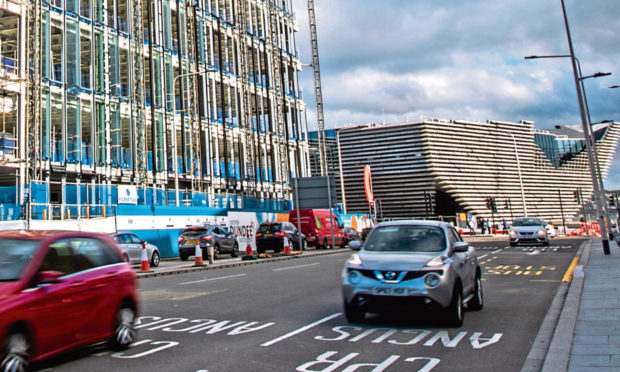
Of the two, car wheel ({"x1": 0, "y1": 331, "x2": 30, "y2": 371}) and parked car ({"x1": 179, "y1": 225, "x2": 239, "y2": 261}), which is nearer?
car wheel ({"x1": 0, "y1": 331, "x2": 30, "y2": 371})

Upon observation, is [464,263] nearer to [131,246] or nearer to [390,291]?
[390,291]

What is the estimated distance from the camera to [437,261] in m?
7.70

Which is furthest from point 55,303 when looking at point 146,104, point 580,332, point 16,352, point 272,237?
point 146,104

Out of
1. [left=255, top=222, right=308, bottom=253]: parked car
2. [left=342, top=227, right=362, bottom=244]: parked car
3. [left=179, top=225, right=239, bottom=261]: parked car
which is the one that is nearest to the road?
[left=179, top=225, right=239, bottom=261]: parked car

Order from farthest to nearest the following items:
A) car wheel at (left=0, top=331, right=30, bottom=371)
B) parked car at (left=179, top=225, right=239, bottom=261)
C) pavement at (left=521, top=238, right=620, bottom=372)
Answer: parked car at (left=179, top=225, right=239, bottom=261) < pavement at (left=521, top=238, right=620, bottom=372) < car wheel at (left=0, top=331, right=30, bottom=371)

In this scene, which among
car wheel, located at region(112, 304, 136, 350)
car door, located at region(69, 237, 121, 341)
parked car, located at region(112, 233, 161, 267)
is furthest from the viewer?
parked car, located at region(112, 233, 161, 267)

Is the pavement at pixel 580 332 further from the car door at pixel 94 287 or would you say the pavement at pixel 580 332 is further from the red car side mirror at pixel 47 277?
the red car side mirror at pixel 47 277

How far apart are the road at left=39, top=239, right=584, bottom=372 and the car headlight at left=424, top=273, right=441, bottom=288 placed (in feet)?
2.21

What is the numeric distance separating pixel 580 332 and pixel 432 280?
1.90 metres

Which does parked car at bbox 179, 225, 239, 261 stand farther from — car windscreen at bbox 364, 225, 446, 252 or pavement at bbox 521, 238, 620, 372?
car windscreen at bbox 364, 225, 446, 252

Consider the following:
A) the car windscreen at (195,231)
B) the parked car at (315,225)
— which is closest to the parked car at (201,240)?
the car windscreen at (195,231)

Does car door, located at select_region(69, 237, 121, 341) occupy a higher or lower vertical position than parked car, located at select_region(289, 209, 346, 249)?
lower

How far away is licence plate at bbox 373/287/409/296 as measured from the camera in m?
7.38

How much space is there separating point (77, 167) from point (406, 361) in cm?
2976
